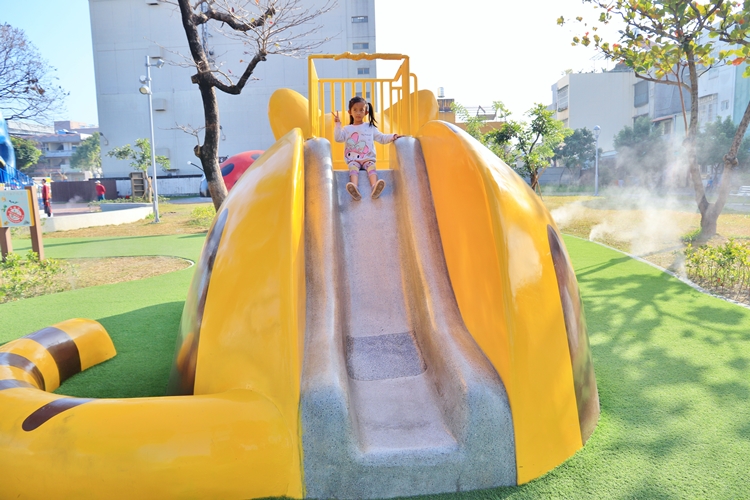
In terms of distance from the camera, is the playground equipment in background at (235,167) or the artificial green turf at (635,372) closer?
the artificial green turf at (635,372)

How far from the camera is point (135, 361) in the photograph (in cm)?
510

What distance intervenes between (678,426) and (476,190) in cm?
208

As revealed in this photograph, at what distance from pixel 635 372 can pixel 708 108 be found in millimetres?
38624

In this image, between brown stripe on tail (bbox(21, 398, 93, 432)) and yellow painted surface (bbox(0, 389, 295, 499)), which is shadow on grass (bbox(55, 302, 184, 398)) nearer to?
brown stripe on tail (bbox(21, 398, 93, 432))

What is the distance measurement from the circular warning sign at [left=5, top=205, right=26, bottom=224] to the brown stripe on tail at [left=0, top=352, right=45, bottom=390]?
7058 millimetres

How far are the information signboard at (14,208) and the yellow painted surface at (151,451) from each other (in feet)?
27.6

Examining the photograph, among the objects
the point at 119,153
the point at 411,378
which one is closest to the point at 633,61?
the point at 411,378

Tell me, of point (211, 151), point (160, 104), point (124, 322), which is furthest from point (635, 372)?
point (160, 104)

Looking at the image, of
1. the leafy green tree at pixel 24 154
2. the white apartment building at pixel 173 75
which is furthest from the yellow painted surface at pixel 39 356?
the leafy green tree at pixel 24 154

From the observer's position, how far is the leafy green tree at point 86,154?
75.6m

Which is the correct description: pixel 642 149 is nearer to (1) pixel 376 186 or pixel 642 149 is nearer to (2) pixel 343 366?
(1) pixel 376 186

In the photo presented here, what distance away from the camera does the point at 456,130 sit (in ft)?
13.8

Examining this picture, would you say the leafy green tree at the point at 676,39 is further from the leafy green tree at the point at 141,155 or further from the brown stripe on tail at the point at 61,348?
the leafy green tree at the point at 141,155

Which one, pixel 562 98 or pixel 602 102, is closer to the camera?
pixel 602 102
